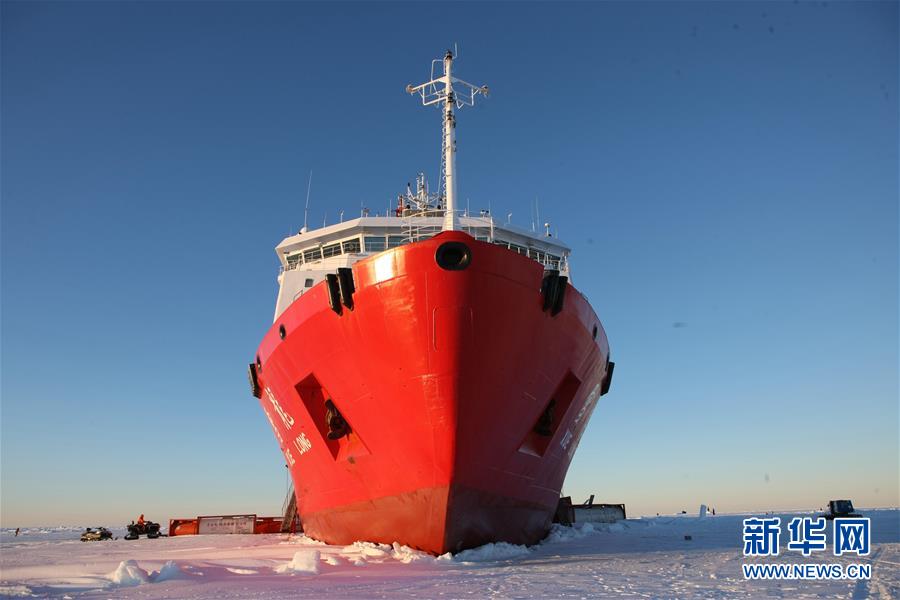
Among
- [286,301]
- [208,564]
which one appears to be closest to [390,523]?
[208,564]

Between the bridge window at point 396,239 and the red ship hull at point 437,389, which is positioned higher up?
the bridge window at point 396,239

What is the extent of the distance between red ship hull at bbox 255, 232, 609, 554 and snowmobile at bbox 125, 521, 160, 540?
21.5 m

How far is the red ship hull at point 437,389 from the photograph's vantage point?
1007 centimetres

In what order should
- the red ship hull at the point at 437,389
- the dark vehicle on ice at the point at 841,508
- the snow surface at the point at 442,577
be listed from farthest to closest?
the dark vehicle on ice at the point at 841,508 → the red ship hull at the point at 437,389 → the snow surface at the point at 442,577

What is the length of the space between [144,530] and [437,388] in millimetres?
25855

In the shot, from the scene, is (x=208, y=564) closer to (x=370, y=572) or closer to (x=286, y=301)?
(x=370, y=572)

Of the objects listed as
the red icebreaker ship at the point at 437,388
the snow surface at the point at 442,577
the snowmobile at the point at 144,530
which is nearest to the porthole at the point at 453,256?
the red icebreaker ship at the point at 437,388

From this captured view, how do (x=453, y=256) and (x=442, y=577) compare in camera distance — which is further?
(x=453, y=256)

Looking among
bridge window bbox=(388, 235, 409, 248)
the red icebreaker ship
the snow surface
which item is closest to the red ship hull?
the red icebreaker ship

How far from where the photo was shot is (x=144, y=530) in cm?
2902

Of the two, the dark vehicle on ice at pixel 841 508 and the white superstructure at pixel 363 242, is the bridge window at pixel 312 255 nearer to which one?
the white superstructure at pixel 363 242

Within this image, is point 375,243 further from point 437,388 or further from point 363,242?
point 437,388

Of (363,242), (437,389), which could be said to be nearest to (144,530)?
(363,242)

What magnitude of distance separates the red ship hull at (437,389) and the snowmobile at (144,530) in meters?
21.5
